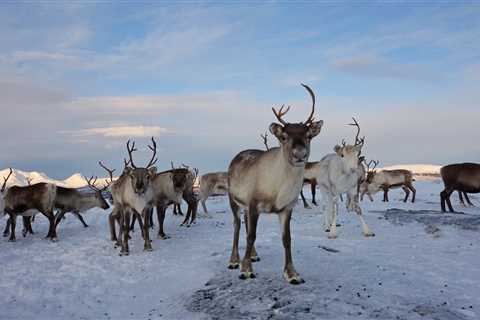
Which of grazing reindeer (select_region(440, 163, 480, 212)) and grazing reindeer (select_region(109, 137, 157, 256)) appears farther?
grazing reindeer (select_region(440, 163, 480, 212))

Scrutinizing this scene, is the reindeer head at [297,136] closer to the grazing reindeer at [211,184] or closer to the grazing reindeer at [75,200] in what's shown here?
the grazing reindeer at [75,200]

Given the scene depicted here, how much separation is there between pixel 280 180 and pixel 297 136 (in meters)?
0.81

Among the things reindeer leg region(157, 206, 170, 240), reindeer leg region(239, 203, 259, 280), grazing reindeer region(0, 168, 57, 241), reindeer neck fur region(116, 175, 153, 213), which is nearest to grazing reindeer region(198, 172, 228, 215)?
reindeer leg region(157, 206, 170, 240)

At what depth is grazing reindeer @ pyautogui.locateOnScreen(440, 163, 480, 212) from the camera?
16500 millimetres

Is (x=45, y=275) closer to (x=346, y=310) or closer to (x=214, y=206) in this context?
(x=346, y=310)

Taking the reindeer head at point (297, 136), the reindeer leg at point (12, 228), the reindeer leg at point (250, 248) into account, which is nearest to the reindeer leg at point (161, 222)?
the reindeer leg at point (12, 228)

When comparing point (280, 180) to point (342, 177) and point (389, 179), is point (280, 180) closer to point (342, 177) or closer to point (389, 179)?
point (342, 177)

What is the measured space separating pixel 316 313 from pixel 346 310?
0.39 metres

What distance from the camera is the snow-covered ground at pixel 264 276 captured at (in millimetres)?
5742

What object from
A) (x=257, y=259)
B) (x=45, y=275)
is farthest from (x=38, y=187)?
(x=257, y=259)

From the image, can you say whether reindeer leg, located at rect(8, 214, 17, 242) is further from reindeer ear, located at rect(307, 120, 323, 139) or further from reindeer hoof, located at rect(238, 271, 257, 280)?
reindeer ear, located at rect(307, 120, 323, 139)

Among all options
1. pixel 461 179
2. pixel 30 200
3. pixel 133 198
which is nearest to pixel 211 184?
pixel 30 200

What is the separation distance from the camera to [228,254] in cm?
925

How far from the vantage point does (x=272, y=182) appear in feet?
22.7
